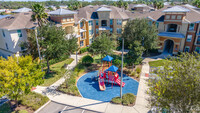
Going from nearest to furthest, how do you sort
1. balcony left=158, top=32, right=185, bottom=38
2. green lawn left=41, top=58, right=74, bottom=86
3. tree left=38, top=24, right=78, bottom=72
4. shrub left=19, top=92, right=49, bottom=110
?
1. shrub left=19, top=92, right=49, bottom=110
2. tree left=38, top=24, right=78, bottom=72
3. green lawn left=41, top=58, right=74, bottom=86
4. balcony left=158, top=32, right=185, bottom=38

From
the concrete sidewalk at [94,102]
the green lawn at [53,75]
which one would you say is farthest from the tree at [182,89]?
the green lawn at [53,75]

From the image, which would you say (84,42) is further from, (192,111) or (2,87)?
(192,111)

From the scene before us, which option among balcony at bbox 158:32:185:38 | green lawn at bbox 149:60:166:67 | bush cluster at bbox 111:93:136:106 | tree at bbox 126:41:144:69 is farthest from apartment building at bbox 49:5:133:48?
bush cluster at bbox 111:93:136:106

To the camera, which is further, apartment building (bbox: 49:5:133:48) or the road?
apartment building (bbox: 49:5:133:48)

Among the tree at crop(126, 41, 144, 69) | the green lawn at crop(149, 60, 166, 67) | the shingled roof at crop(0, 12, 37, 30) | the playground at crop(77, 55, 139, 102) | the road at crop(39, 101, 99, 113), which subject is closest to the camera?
the road at crop(39, 101, 99, 113)

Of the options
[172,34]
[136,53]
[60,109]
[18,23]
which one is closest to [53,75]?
[60,109]

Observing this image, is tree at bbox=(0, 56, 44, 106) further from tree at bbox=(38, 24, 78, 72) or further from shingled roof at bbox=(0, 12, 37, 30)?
shingled roof at bbox=(0, 12, 37, 30)

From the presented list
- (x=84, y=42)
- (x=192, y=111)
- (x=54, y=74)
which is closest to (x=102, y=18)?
(x=84, y=42)

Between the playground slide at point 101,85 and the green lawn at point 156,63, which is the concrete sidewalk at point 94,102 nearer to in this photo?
the playground slide at point 101,85
